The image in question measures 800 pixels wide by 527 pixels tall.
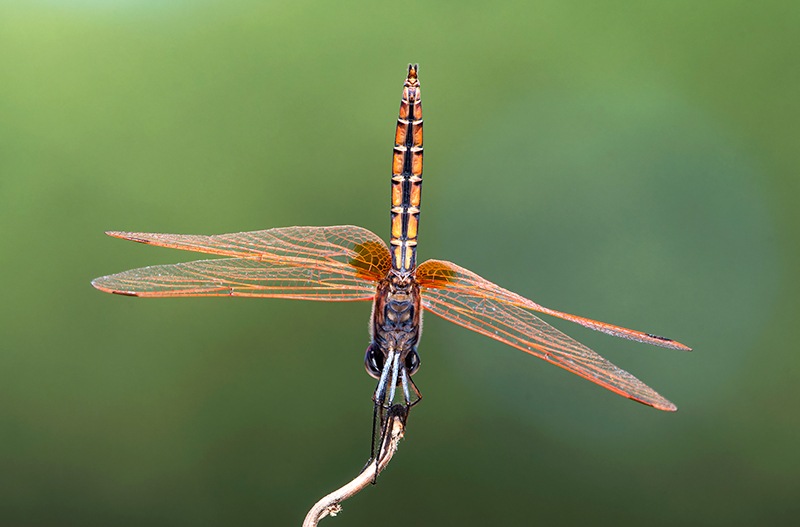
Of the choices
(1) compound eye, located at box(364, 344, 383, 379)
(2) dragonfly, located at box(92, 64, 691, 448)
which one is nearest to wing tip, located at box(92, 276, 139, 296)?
(2) dragonfly, located at box(92, 64, 691, 448)

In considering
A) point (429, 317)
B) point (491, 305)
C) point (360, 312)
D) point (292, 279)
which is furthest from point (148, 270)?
point (360, 312)

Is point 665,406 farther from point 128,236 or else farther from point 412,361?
point 128,236

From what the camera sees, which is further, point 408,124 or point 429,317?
point 429,317

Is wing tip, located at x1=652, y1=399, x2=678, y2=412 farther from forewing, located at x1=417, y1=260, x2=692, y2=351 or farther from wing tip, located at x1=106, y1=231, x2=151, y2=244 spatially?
wing tip, located at x1=106, y1=231, x2=151, y2=244

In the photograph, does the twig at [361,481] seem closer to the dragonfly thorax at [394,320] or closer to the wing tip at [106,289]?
the dragonfly thorax at [394,320]

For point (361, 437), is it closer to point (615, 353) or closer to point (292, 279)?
point (615, 353)

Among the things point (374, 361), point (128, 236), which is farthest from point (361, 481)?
point (128, 236)

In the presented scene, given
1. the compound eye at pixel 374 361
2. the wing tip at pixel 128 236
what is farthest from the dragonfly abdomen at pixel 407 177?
the wing tip at pixel 128 236
